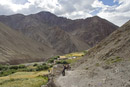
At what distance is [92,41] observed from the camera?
558ft

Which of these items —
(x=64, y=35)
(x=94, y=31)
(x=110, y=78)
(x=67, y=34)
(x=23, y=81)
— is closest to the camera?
(x=110, y=78)

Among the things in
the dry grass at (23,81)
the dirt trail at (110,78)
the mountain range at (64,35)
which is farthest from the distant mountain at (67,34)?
the dirt trail at (110,78)

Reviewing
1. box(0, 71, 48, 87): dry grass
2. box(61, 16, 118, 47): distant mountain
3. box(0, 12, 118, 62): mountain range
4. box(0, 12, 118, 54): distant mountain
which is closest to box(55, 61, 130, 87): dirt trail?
box(0, 71, 48, 87): dry grass

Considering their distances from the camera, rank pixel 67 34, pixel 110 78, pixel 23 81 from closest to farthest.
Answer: pixel 110 78 → pixel 23 81 → pixel 67 34

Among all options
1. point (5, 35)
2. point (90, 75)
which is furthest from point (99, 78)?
point (5, 35)

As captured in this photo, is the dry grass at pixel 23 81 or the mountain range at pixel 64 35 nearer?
the dry grass at pixel 23 81

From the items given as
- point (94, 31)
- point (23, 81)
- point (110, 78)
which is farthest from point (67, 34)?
point (110, 78)

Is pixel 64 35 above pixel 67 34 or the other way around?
the other way around

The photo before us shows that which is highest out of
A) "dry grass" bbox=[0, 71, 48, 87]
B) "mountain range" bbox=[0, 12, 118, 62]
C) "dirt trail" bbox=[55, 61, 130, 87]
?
"mountain range" bbox=[0, 12, 118, 62]

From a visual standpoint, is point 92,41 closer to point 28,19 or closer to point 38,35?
point 38,35

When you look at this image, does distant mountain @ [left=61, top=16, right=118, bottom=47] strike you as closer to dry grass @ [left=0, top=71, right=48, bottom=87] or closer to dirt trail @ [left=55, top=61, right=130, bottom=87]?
dry grass @ [left=0, top=71, right=48, bottom=87]

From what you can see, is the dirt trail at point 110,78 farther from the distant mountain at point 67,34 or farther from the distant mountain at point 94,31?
the distant mountain at point 94,31

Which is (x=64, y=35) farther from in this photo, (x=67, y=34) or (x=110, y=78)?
(x=110, y=78)

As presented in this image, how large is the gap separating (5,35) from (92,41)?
102213 mm
